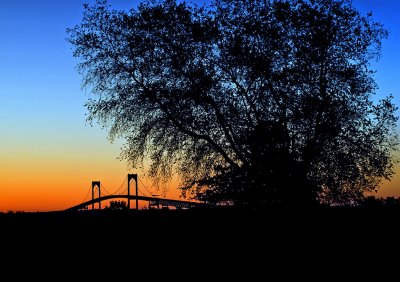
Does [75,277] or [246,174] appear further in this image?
[246,174]

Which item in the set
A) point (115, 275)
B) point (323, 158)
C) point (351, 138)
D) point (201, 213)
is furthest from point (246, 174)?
point (115, 275)

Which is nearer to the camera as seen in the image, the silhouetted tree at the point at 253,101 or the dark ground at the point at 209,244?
the dark ground at the point at 209,244

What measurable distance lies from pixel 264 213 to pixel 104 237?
423 cm

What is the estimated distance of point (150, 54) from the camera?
29.7 meters

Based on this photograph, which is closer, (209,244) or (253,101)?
(209,244)

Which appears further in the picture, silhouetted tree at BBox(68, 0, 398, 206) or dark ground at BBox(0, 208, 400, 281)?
silhouetted tree at BBox(68, 0, 398, 206)

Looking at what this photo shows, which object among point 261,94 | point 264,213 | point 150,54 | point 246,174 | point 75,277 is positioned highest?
point 150,54

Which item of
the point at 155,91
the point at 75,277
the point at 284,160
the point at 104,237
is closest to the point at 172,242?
the point at 104,237

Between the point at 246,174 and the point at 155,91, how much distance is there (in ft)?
21.8

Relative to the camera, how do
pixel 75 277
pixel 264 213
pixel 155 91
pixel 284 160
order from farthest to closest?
pixel 155 91 < pixel 284 160 < pixel 264 213 < pixel 75 277

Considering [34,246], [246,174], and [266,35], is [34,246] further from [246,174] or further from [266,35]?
[266,35]

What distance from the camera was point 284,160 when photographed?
1080 inches

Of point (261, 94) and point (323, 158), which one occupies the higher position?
point (261, 94)

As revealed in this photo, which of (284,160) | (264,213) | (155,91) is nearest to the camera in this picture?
(264,213)
